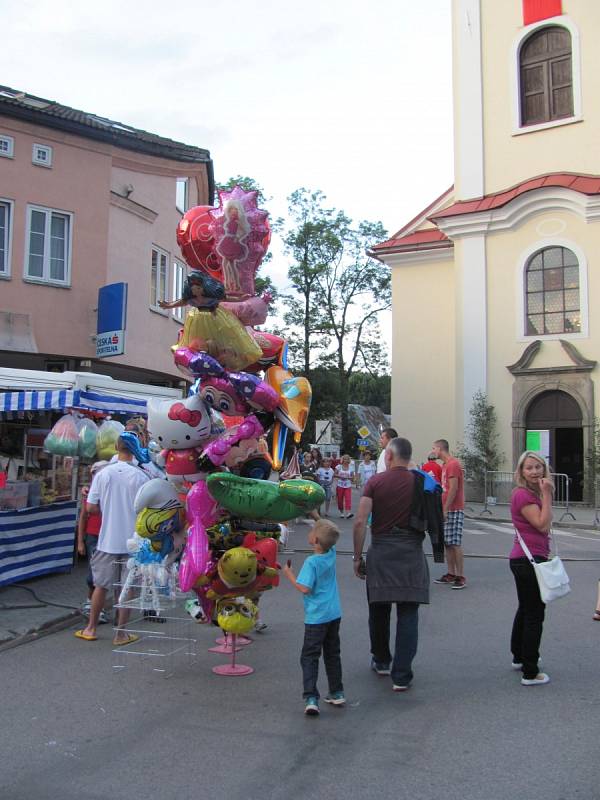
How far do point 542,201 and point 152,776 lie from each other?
22456 millimetres

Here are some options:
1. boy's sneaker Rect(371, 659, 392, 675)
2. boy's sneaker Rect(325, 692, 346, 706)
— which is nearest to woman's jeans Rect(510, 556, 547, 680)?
boy's sneaker Rect(371, 659, 392, 675)

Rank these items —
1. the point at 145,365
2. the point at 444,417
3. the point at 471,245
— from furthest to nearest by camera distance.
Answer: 1. the point at 444,417
2. the point at 471,245
3. the point at 145,365

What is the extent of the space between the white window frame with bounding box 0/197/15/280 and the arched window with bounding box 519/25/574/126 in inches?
622

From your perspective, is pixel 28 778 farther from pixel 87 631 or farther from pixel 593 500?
pixel 593 500

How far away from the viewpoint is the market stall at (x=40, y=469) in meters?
9.05

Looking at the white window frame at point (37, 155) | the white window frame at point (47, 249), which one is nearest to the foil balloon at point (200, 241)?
the white window frame at point (47, 249)

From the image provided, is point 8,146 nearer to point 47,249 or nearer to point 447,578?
point 47,249

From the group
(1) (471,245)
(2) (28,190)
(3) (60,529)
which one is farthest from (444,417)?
(3) (60,529)

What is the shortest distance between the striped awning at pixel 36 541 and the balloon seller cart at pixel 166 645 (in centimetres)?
210

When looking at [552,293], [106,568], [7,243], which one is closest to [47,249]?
[7,243]

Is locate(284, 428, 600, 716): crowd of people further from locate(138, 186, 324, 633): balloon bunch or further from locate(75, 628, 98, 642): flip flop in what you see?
locate(75, 628, 98, 642): flip flop

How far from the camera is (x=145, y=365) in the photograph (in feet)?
67.8

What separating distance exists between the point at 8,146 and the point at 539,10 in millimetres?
16479

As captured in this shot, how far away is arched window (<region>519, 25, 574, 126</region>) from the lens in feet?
78.1
